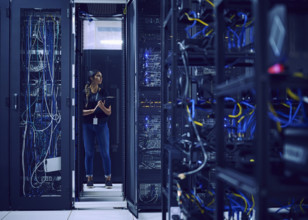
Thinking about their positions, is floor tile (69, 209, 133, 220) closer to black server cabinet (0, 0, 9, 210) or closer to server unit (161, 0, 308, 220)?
black server cabinet (0, 0, 9, 210)

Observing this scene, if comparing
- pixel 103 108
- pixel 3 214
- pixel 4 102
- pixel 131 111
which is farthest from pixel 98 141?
pixel 3 214

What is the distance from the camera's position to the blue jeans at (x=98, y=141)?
4.07m

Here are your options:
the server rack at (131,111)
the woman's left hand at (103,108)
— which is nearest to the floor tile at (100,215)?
the server rack at (131,111)

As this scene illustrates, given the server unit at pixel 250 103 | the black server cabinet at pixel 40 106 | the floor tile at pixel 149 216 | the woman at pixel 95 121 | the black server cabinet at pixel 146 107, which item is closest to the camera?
the server unit at pixel 250 103

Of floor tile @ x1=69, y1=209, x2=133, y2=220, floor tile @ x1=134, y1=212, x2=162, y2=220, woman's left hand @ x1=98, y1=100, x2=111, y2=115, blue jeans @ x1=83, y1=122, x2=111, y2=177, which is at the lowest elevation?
floor tile @ x1=69, y1=209, x2=133, y2=220

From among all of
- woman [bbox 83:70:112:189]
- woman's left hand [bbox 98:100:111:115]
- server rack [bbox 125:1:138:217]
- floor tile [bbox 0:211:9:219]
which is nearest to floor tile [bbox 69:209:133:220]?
Result: server rack [bbox 125:1:138:217]

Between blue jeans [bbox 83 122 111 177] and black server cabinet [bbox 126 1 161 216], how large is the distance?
936 millimetres

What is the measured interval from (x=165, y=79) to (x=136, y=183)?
110cm

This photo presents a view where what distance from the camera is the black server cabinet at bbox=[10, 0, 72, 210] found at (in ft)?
10.8

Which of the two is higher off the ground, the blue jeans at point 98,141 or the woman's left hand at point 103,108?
the woman's left hand at point 103,108

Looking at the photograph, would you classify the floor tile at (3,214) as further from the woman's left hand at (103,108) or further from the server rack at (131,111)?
the woman's left hand at (103,108)

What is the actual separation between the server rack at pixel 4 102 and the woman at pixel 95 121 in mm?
985

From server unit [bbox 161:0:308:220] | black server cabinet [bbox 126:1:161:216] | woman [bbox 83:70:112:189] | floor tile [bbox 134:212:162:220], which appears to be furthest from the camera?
woman [bbox 83:70:112:189]

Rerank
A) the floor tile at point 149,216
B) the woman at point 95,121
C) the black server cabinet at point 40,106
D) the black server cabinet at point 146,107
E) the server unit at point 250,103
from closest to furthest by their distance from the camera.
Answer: the server unit at point 250,103 → the floor tile at point 149,216 → the black server cabinet at point 146,107 → the black server cabinet at point 40,106 → the woman at point 95,121
